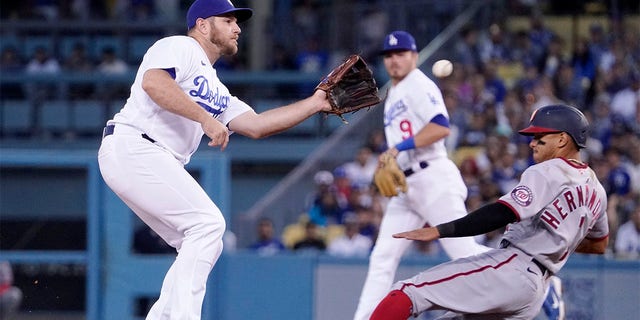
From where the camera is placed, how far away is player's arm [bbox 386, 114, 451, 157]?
7.36 metres

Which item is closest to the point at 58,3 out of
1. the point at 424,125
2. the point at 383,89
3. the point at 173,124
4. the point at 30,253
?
the point at 383,89

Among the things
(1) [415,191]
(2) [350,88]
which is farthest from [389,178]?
(2) [350,88]

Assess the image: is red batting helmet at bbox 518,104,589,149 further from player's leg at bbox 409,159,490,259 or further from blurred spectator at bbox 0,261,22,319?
blurred spectator at bbox 0,261,22,319

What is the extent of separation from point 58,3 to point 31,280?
10734mm

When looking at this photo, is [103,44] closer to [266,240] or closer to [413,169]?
[266,240]

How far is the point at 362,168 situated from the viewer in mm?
13266

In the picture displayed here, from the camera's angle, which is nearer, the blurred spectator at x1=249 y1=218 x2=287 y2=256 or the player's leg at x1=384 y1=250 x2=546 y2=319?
the player's leg at x1=384 y1=250 x2=546 y2=319

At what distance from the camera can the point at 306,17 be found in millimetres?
17219

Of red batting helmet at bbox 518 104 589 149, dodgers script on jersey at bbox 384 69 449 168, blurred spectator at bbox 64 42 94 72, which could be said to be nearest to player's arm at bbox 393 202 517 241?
red batting helmet at bbox 518 104 589 149

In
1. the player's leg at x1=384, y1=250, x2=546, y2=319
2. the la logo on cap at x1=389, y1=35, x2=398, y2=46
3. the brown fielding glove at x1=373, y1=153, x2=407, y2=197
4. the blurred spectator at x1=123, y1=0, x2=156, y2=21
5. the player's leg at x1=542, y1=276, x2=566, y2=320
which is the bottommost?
the player's leg at x1=542, y1=276, x2=566, y2=320

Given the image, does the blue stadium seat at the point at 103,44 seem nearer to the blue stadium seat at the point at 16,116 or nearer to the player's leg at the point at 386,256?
the blue stadium seat at the point at 16,116

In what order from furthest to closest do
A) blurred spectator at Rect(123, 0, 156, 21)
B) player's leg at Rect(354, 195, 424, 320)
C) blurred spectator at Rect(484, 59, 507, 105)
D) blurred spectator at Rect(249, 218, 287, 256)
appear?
1. blurred spectator at Rect(123, 0, 156, 21)
2. blurred spectator at Rect(484, 59, 507, 105)
3. blurred spectator at Rect(249, 218, 287, 256)
4. player's leg at Rect(354, 195, 424, 320)

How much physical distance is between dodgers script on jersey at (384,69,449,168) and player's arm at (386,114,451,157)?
0.19ft

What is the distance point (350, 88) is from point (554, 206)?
1.19 meters
